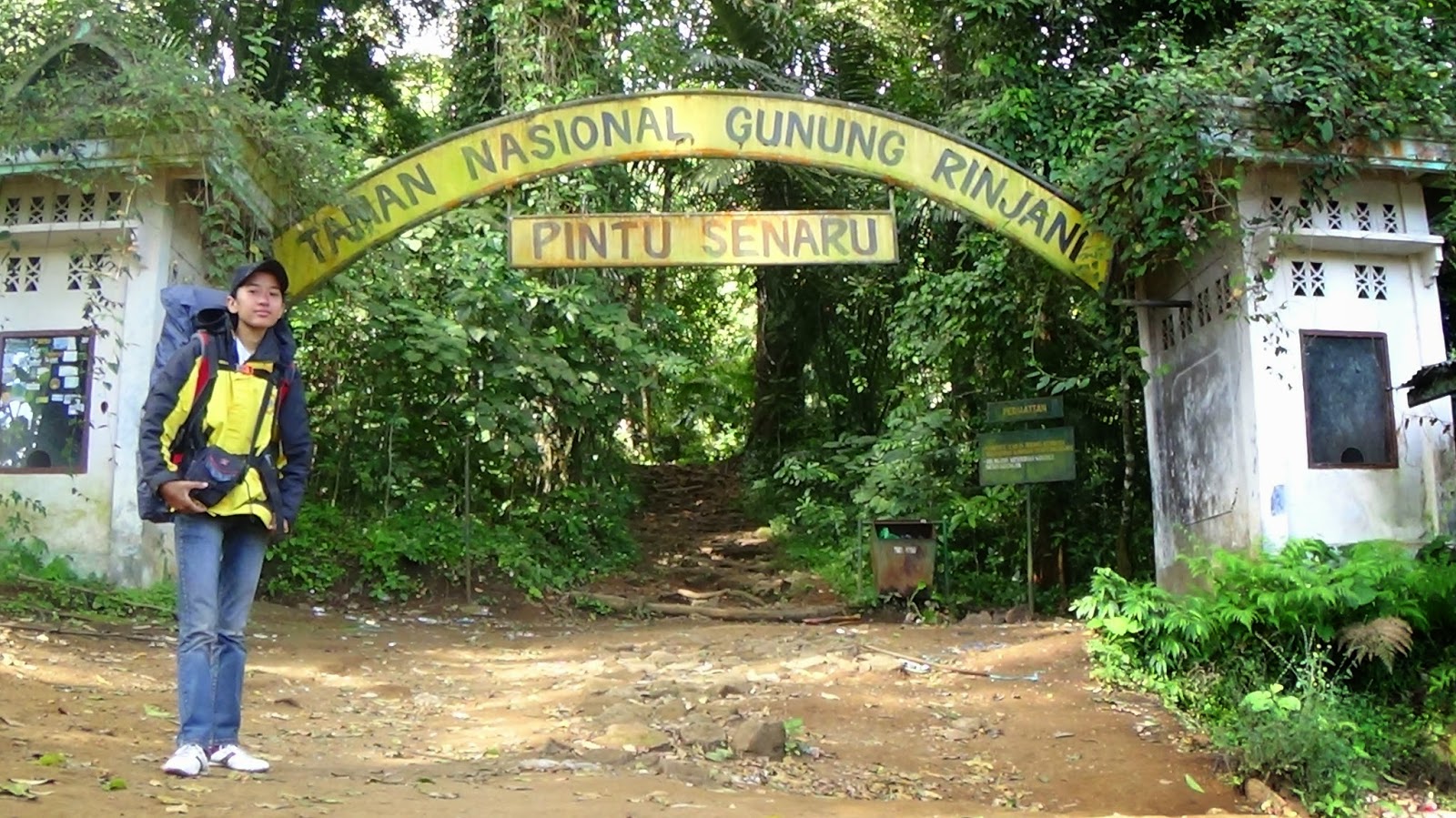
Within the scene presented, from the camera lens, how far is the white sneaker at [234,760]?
4512mm

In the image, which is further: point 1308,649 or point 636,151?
point 636,151

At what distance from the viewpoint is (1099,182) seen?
28.7ft

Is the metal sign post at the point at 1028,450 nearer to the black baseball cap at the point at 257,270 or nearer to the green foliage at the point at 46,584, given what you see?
the green foliage at the point at 46,584

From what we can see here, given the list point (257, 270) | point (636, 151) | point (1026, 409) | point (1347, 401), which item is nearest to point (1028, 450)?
point (1026, 409)

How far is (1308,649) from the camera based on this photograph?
22.9ft

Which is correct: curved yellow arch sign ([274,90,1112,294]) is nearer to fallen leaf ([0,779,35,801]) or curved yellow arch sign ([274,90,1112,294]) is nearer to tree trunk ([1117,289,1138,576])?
tree trunk ([1117,289,1138,576])

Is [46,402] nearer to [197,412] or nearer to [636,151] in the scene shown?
[636,151]

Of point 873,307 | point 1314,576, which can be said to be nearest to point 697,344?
point 873,307

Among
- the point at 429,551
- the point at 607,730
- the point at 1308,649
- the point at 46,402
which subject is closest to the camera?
the point at 607,730

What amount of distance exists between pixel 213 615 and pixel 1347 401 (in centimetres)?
695

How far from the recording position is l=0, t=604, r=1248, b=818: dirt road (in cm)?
444

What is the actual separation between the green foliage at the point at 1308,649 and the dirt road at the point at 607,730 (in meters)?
0.36

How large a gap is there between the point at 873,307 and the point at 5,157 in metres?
11.5

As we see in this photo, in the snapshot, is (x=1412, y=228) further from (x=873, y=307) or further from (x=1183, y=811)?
(x=873, y=307)
